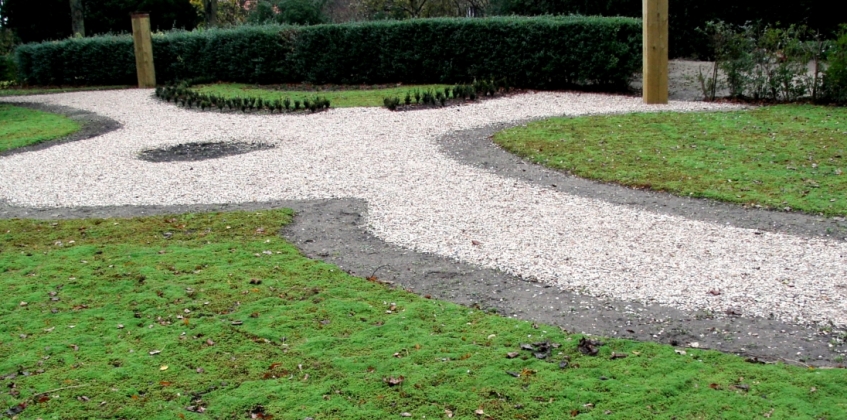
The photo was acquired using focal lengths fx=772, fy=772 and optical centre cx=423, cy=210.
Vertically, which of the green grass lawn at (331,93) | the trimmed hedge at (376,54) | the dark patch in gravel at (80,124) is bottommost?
the dark patch in gravel at (80,124)

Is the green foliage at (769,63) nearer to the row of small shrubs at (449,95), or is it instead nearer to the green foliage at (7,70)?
the row of small shrubs at (449,95)

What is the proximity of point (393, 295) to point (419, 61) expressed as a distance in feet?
43.2

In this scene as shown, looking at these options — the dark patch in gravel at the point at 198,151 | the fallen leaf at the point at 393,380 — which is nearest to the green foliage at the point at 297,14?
the dark patch in gravel at the point at 198,151

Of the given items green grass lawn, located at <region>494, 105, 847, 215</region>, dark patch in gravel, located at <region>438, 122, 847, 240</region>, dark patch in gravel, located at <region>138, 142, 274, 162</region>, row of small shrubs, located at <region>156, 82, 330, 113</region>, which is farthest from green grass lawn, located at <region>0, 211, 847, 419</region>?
row of small shrubs, located at <region>156, 82, 330, 113</region>

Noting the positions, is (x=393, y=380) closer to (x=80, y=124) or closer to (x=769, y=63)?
(x=769, y=63)

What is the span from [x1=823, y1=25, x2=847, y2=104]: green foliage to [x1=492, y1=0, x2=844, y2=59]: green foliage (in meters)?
7.73

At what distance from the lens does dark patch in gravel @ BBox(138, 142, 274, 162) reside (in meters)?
10.8

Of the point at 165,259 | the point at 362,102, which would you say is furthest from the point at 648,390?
the point at 362,102

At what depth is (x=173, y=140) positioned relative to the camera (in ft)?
39.6

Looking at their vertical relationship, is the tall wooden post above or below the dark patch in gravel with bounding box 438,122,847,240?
above

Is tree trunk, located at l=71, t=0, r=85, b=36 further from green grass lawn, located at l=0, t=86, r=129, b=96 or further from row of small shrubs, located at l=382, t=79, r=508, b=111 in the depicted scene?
row of small shrubs, located at l=382, t=79, r=508, b=111

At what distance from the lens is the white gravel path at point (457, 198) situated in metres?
5.55

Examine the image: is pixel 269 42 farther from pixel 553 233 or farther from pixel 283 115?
pixel 553 233

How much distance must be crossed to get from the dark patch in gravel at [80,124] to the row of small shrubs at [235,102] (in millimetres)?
1792
